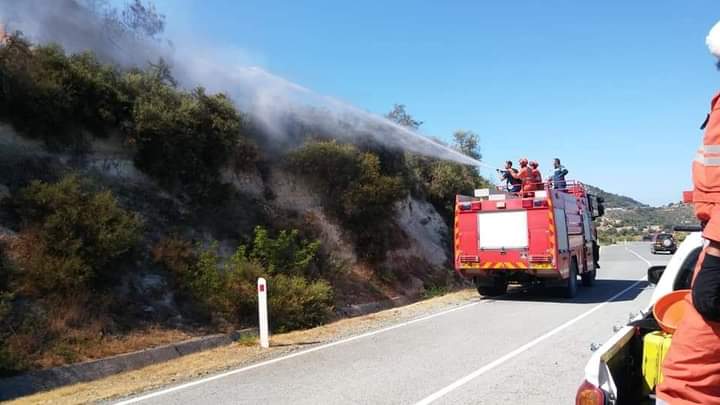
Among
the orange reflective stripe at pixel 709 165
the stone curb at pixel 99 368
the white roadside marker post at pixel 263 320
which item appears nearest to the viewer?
the orange reflective stripe at pixel 709 165

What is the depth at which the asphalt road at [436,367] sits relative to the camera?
5.96 metres

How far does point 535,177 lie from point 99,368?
11873 mm

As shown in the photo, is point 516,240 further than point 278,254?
Yes

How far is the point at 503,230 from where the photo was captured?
14.0m


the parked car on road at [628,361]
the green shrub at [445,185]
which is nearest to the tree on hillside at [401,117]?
the green shrub at [445,185]

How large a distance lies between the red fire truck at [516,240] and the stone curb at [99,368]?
667 centimetres

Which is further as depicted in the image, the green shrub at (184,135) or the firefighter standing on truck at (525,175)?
the firefighter standing on truck at (525,175)

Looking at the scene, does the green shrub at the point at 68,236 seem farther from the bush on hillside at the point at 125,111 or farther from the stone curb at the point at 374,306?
the stone curb at the point at 374,306

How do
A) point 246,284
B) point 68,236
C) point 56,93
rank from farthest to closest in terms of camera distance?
point 56,93 → point 246,284 → point 68,236

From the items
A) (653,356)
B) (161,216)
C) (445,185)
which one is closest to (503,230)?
(161,216)

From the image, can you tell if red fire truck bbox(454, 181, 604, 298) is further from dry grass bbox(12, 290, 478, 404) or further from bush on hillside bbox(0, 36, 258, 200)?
bush on hillside bbox(0, 36, 258, 200)

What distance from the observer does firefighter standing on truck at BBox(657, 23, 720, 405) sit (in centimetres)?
208

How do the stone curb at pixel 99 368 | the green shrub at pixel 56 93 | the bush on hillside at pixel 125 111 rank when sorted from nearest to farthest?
the stone curb at pixel 99 368
the green shrub at pixel 56 93
the bush on hillside at pixel 125 111

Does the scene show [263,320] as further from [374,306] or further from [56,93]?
[56,93]
